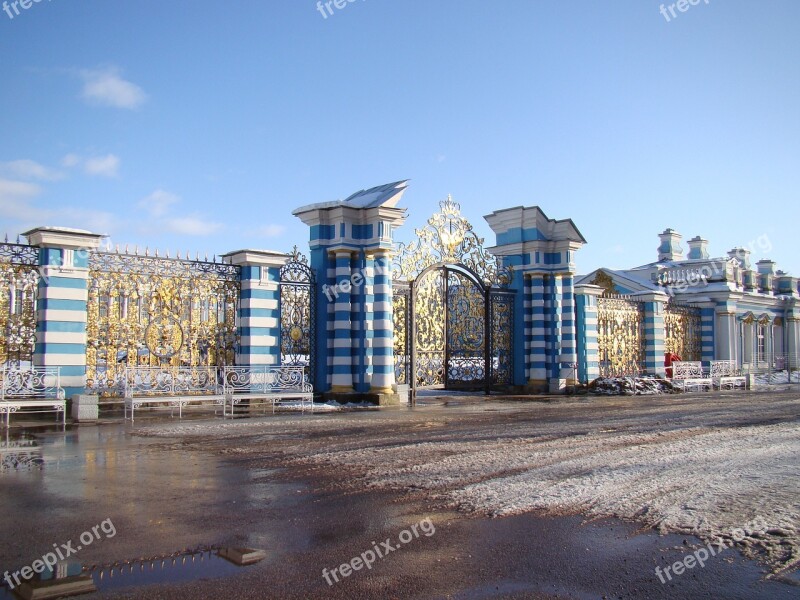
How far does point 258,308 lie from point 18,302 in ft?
14.9

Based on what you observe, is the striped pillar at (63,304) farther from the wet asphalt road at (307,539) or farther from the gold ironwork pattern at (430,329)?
the gold ironwork pattern at (430,329)

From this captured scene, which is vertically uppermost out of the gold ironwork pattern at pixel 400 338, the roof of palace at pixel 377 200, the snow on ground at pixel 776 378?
the roof of palace at pixel 377 200

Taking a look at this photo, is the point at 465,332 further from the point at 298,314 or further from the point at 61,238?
the point at 61,238

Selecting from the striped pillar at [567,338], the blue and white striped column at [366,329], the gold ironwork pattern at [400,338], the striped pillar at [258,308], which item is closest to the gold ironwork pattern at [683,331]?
the striped pillar at [567,338]

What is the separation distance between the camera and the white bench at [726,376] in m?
26.3

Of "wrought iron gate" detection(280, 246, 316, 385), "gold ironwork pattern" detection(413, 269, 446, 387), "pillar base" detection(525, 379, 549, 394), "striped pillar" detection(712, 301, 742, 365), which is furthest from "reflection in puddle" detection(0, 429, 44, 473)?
"striped pillar" detection(712, 301, 742, 365)

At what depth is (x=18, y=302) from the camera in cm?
1293

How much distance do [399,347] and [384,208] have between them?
3641 mm

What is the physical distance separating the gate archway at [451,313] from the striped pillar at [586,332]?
2526mm

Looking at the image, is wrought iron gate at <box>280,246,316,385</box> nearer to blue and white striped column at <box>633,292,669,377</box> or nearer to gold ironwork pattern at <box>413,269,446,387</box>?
gold ironwork pattern at <box>413,269,446,387</box>

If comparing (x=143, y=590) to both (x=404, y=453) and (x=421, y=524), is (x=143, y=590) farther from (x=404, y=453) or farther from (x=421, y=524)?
(x=404, y=453)

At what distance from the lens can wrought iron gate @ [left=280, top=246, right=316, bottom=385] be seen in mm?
16484

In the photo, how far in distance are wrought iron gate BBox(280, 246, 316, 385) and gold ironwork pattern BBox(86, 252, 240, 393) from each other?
1213 mm

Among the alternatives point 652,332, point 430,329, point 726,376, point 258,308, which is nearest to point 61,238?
point 258,308
